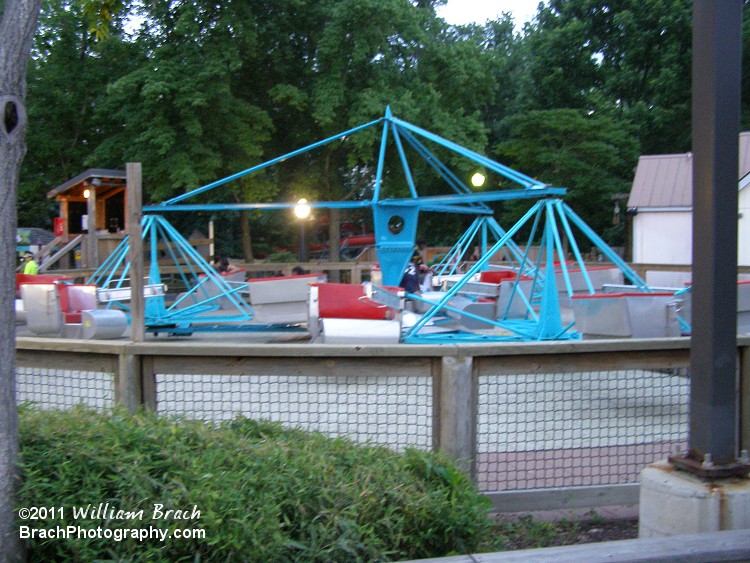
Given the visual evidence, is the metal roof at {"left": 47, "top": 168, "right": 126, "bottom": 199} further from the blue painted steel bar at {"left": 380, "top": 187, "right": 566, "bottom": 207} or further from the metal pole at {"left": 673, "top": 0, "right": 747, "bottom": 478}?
the metal pole at {"left": 673, "top": 0, "right": 747, "bottom": 478}

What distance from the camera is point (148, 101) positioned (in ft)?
76.7

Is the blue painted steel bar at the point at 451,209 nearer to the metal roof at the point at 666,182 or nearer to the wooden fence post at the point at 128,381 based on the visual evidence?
the metal roof at the point at 666,182

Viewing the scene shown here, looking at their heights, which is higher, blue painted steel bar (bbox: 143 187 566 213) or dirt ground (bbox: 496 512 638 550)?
blue painted steel bar (bbox: 143 187 566 213)

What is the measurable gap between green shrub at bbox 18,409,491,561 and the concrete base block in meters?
0.88

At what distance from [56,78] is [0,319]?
26157 millimetres

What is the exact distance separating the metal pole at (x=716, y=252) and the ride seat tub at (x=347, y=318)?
696cm

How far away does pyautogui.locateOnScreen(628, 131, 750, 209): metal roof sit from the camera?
85.1ft

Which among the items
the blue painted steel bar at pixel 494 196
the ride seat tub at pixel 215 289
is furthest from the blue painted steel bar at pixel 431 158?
the ride seat tub at pixel 215 289

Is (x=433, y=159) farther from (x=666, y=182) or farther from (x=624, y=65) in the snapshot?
(x=624, y=65)

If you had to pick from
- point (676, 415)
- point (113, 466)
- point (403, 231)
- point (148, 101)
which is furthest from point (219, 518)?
point (148, 101)

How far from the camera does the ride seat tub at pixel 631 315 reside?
9.41 metres

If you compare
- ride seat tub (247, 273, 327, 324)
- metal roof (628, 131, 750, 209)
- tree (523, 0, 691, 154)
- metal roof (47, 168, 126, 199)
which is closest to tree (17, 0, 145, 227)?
metal roof (47, 168, 126, 199)

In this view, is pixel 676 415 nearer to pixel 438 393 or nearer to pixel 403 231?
pixel 438 393

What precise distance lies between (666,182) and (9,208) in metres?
25.7
